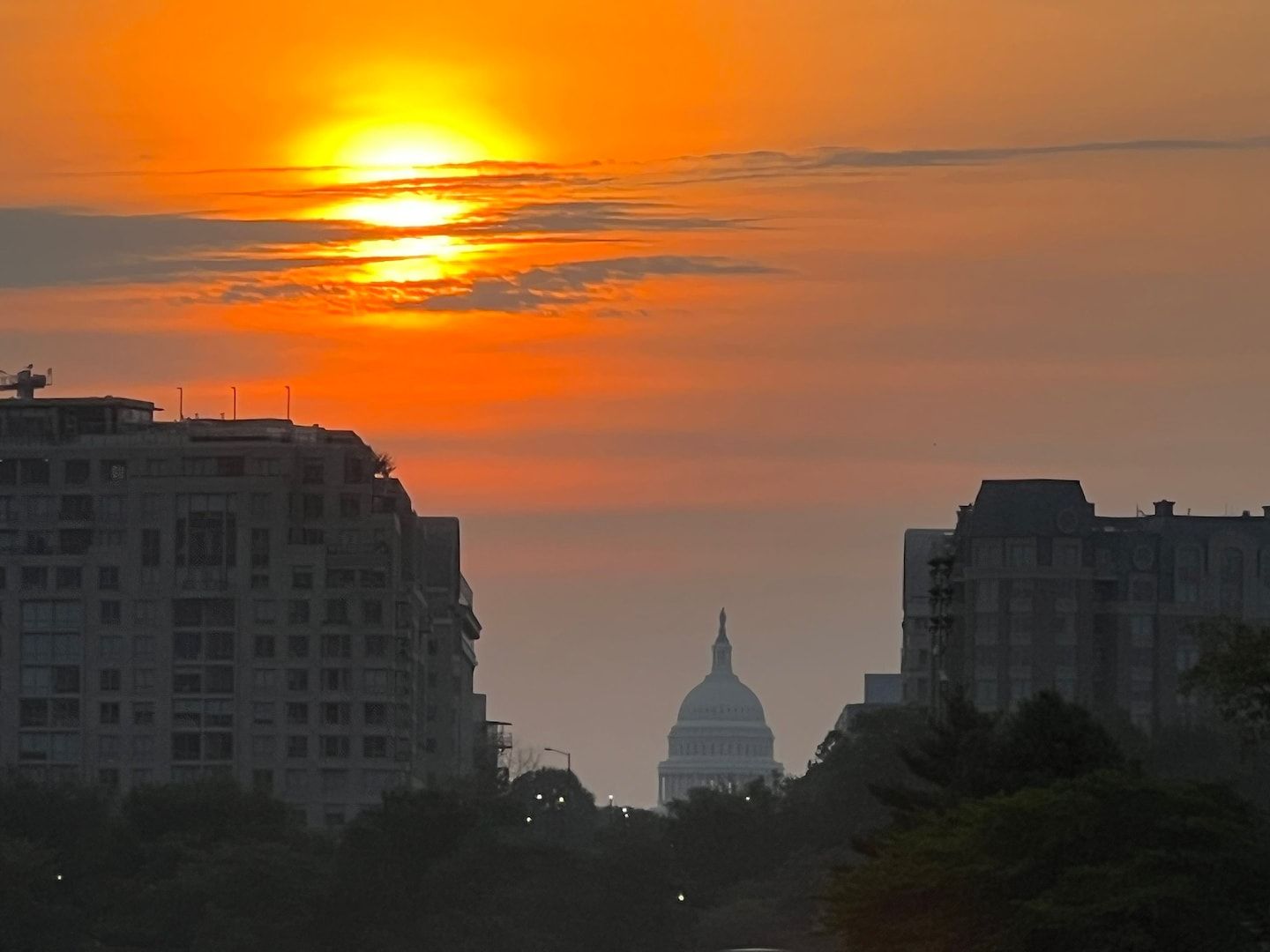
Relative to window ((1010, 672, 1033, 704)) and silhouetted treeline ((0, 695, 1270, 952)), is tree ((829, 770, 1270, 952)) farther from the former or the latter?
window ((1010, 672, 1033, 704))

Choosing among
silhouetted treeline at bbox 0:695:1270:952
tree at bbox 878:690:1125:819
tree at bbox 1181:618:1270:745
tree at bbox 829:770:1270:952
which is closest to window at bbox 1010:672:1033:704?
silhouetted treeline at bbox 0:695:1270:952

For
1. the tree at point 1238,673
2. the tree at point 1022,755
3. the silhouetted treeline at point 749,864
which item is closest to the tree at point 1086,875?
the silhouetted treeline at point 749,864

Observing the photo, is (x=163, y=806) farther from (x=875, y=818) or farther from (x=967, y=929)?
(x=967, y=929)

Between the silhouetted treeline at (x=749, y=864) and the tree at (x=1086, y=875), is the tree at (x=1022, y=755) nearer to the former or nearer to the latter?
the silhouetted treeline at (x=749, y=864)

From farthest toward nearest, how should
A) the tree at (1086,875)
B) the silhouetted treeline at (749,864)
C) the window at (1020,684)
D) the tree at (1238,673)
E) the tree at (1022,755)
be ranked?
the window at (1020,684) → the tree at (1022,755) → the tree at (1238,673) → the silhouetted treeline at (749,864) → the tree at (1086,875)

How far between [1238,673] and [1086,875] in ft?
16.3

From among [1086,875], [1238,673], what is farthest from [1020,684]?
[1086,875]

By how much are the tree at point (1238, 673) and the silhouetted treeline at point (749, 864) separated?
1.77 m

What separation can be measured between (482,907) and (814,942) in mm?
20172

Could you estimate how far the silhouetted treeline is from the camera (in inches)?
2516

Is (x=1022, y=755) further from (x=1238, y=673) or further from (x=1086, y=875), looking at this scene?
(x=1086, y=875)

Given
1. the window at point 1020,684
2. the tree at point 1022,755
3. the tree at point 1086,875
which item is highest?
the window at point 1020,684

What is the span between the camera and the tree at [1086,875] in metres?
61.8

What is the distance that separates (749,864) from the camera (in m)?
190
